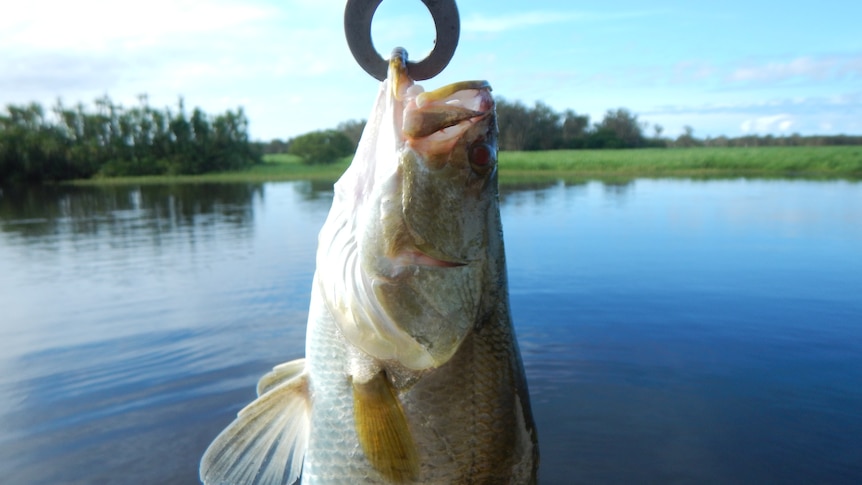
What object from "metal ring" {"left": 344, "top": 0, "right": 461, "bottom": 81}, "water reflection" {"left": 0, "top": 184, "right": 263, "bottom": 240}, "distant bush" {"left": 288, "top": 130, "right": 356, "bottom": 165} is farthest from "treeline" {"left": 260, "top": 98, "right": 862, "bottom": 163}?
"metal ring" {"left": 344, "top": 0, "right": 461, "bottom": 81}

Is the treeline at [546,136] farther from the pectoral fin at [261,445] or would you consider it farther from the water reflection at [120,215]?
the pectoral fin at [261,445]

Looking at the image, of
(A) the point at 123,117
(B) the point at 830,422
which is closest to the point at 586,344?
(B) the point at 830,422

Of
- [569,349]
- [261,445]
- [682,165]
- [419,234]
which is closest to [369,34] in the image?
[419,234]

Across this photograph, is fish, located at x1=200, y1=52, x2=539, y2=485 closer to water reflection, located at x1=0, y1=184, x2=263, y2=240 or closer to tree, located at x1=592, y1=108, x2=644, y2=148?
water reflection, located at x1=0, y1=184, x2=263, y2=240

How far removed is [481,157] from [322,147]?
71.8 meters

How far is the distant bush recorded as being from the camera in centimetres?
7169

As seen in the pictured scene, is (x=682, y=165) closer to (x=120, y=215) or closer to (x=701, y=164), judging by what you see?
(x=701, y=164)

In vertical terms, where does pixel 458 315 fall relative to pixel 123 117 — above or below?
below

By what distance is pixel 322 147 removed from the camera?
235 ft

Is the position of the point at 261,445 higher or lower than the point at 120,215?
higher

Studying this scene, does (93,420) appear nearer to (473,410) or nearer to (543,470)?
(543,470)

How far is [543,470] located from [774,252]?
9981 millimetres

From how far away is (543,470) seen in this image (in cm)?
490

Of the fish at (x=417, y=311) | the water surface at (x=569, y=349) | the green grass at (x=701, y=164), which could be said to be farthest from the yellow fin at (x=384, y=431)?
the green grass at (x=701, y=164)
